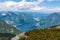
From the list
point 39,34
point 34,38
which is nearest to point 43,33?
point 39,34

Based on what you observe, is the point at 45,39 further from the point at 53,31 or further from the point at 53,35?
the point at 53,31

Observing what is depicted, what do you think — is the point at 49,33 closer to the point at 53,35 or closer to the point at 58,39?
the point at 53,35

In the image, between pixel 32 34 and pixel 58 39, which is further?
pixel 32 34

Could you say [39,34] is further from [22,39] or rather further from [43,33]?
[22,39]

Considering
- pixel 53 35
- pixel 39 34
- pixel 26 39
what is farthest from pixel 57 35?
pixel 26 39

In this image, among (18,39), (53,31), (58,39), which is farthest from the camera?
(53,31)

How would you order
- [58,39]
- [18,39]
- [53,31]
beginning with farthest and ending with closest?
[53,31], [18,39], [58,39]

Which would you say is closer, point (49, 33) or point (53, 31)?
point (49, 33)
